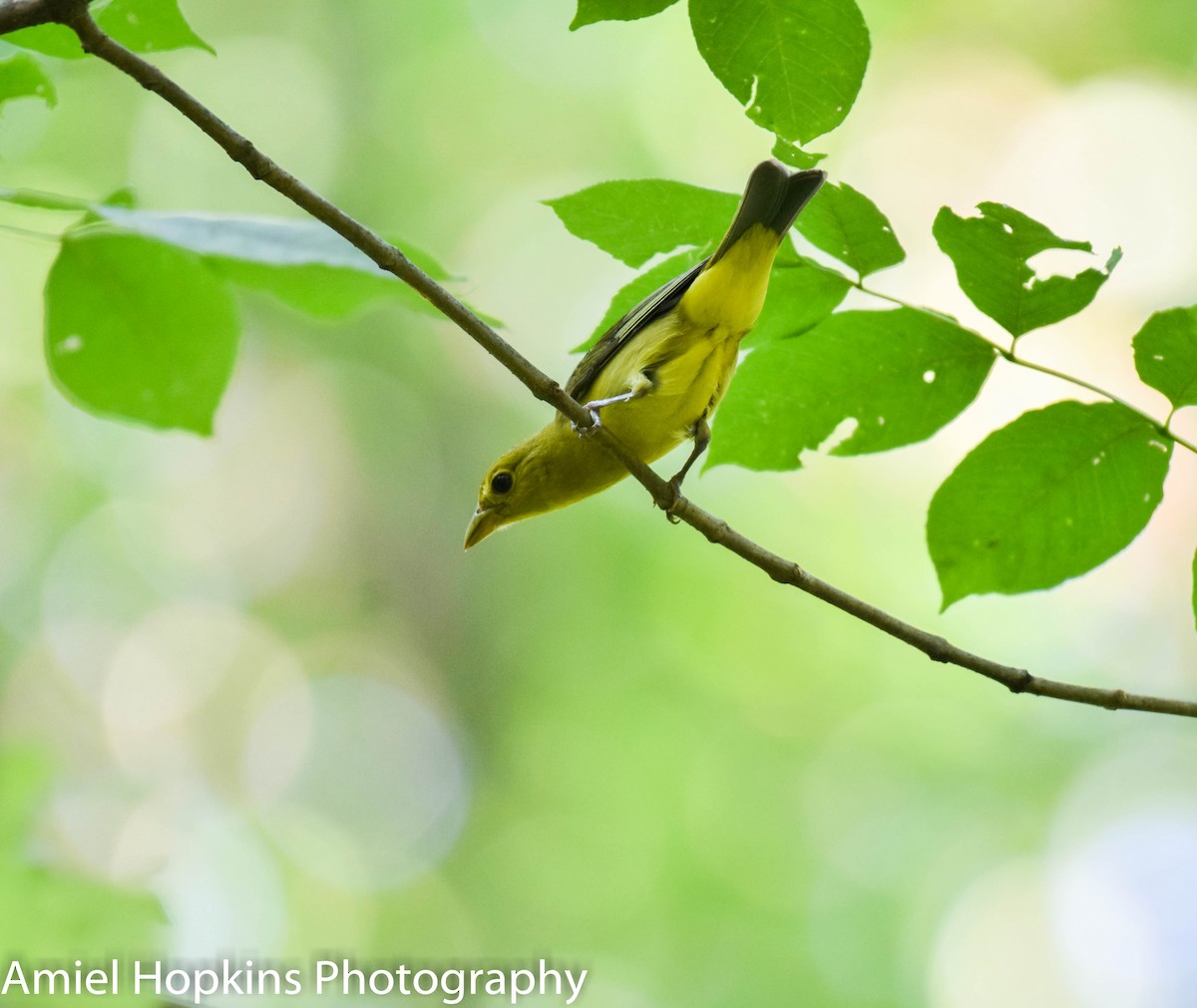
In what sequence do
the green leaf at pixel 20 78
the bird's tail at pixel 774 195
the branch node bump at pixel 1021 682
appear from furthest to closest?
the bird's tail at pixel 774 195, the branch node bump at pixel 1021 682, the green leaf at pixel 20 78

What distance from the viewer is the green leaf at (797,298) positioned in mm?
2252

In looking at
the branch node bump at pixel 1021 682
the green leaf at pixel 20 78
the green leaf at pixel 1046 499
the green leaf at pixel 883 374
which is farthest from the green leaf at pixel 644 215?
the branch node bump at pixel 1021 682

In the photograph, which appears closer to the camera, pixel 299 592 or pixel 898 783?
pixel 898 783

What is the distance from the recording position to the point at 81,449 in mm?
10789

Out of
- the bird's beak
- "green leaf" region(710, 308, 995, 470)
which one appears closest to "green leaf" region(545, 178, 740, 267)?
"green leaf" region(710, 308, 995, 470)

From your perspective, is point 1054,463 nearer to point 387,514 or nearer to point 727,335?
point 727,335

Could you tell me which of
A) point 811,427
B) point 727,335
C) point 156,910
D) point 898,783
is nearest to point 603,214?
point 811,427

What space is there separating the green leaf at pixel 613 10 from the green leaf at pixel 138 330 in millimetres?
980

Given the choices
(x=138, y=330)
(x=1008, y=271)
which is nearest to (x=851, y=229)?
(x=1008, y=271)

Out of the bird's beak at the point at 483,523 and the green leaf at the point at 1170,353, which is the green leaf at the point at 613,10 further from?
the bird's beak at the point at 483,523

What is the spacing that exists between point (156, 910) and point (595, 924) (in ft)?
28.9

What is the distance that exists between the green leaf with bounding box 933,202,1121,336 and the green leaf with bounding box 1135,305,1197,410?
0.39 ft

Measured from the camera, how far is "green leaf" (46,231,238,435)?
2104 millimetres

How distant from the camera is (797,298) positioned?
2.26m
